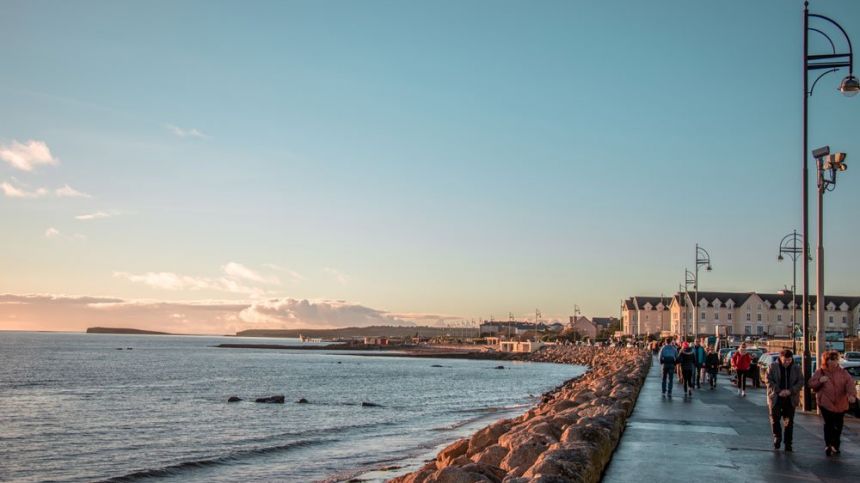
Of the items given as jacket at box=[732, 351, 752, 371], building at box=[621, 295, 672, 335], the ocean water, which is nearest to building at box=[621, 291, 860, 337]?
building at box=[621, 295, 672, 335]

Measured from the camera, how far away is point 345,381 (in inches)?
2496

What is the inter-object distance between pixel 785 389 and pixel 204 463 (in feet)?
51.1

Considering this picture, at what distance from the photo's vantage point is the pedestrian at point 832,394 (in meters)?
11.4

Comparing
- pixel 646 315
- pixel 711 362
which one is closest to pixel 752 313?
pixel 646 315

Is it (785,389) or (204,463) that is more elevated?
(785,389)

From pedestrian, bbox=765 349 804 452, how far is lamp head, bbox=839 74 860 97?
621 centimetres

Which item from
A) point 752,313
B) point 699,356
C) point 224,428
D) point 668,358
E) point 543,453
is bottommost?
point 224,428

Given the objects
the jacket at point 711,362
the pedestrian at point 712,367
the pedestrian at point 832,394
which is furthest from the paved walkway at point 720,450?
the jacket at point 711,362

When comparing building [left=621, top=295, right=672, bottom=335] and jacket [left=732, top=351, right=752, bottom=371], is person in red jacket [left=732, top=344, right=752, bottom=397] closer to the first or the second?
jacket [left=732, top=351, right=752, bottom=371]

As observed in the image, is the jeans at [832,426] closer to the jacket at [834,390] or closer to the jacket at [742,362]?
the jacket at [834,390]

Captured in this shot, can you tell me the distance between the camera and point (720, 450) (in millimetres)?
12133

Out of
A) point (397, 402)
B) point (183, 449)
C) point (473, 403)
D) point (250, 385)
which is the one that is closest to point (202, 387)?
point (250, 385)

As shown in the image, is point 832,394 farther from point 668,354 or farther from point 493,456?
point 668,354

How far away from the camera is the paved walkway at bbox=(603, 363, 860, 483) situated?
10.1m
